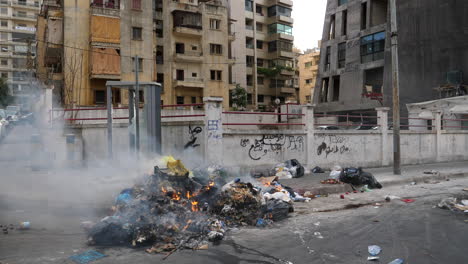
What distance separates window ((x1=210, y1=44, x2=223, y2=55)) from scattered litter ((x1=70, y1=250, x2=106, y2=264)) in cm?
3354

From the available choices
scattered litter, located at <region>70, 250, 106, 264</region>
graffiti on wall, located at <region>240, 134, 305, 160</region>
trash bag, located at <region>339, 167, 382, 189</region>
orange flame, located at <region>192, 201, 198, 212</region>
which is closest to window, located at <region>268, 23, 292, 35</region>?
graffiti on wall, located at <region>240, 134, 305, 160</region>

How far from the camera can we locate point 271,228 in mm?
6227

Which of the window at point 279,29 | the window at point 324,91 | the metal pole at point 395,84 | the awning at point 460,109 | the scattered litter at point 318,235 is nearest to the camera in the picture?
the scattered litter at point 318,235

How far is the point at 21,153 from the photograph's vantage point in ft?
38.8

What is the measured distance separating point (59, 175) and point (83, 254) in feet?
19.9

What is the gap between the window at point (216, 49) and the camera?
36969mm

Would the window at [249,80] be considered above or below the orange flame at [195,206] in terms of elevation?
above

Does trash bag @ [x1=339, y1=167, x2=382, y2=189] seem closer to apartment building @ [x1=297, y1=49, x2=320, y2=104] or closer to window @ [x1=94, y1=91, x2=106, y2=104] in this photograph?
window @ [x1=94, y1=91, x2=106, y2=104]

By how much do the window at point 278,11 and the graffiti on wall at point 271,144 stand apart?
39409mm

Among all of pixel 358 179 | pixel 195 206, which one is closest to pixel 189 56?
pixel 358 179

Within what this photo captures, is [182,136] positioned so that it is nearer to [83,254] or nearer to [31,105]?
[83,254]

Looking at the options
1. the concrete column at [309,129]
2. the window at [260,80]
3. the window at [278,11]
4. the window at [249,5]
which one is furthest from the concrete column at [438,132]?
the window at [278,11]

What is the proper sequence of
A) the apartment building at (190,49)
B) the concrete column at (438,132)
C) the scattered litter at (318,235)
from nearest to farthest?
the scattered litter at (318,235) < the concrete column at (438,132) < the apartment building at (190,49)

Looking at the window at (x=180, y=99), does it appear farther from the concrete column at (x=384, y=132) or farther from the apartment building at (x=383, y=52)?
the concrete column at (x=384, y=132)
